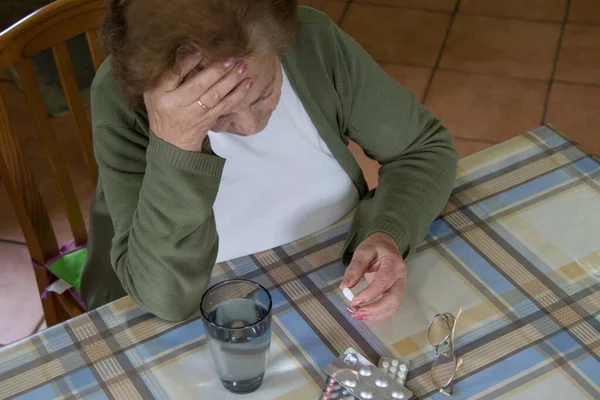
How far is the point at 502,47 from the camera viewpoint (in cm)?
283

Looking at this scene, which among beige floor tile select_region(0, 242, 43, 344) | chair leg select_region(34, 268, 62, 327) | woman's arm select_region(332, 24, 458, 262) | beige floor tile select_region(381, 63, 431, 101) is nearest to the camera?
woman's arm select_region(332, 24, 458, 262)

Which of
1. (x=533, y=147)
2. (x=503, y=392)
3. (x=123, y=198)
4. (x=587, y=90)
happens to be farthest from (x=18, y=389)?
(x=587, y=90)

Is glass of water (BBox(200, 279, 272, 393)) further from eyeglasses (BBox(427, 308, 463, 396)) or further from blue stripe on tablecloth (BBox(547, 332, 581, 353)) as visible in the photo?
blue stripe on tablecloth (BBox(547, 332, 581, 353))

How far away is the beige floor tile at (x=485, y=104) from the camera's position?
8.05ft

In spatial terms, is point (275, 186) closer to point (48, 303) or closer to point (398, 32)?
point (48, 303)

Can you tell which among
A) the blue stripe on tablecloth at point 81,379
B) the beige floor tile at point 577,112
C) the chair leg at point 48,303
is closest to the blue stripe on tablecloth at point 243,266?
the blue stripe on tablecloth at point 81,379

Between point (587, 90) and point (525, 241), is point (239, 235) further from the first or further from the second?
point (587, 90)

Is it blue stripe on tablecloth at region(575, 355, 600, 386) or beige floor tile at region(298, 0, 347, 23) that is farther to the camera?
beige floor tile at region(298, 0, 347, 23)

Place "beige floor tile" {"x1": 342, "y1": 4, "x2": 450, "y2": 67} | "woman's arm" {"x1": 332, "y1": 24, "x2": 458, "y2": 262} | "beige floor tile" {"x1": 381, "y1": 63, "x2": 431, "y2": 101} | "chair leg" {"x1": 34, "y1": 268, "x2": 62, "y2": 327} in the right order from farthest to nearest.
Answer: "beige floor tile" {"x1": 342, "y1": 4, "x2": 450, "y2": 67} → "beige floor tile" {"x1": 381, "y1": 63, "x2": 431, "y2": 101} → "chair leg" {"x1": 34, "y1": 268, "x2": 62, "y2": 327} → "woman's arm" {"x1": 332, "y1": 24, "x2": 458, "y2": 262}

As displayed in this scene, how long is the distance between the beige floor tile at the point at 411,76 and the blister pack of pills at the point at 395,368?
1.80 m

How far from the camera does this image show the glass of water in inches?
32.9

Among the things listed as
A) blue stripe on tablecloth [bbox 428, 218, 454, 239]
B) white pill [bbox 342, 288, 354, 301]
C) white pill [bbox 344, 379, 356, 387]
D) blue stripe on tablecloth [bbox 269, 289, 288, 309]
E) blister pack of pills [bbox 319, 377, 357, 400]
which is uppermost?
white pill [bbox 342, 288, 354, 301]

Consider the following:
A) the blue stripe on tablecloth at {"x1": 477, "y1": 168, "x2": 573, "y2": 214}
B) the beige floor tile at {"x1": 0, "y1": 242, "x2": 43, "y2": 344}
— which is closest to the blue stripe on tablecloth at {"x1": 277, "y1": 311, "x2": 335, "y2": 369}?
the blue stripe on tablecloth at {"x1": 477, "y1": 168, "x2": 573, "y2": 214}

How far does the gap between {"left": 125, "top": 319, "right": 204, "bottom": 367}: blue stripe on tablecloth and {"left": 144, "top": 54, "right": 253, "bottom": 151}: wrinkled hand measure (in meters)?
0.23
